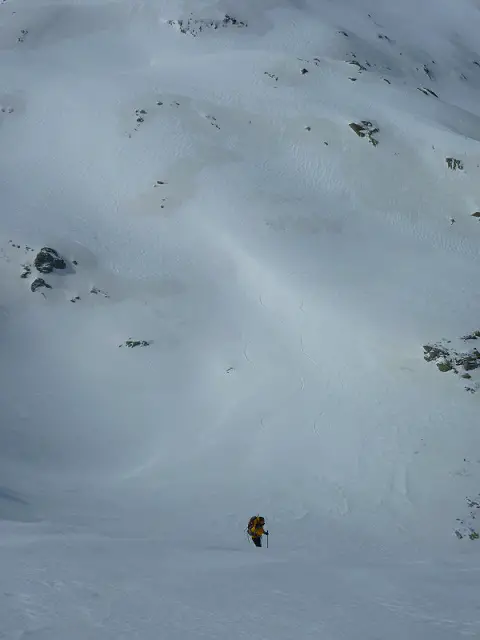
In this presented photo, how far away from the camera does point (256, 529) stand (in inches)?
725

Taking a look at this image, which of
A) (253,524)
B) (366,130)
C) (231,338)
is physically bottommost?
(253,524)

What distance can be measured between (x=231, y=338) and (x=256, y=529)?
37.0ft

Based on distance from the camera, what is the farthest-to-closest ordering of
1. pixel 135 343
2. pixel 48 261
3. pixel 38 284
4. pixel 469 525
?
pixel 48 261
pixel 38 284
pixel 135 343
pixel 469 525

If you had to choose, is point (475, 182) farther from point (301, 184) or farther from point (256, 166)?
point (256, 166)

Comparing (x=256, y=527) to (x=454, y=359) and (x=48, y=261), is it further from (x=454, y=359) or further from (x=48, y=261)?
(x=48, y=261)

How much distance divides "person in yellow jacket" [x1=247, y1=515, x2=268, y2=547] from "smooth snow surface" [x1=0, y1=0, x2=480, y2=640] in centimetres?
63

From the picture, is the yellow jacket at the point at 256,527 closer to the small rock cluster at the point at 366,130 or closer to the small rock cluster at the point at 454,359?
the small rock cluster at the point at 454,359

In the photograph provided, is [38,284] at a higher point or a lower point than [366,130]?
lower

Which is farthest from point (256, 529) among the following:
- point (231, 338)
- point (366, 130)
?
point (366, 130)

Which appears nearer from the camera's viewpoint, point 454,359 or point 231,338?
point 454,359

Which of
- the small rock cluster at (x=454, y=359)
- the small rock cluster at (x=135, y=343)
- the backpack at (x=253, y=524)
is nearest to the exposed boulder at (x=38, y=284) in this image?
the small rock cluster at (x=135, y=343)

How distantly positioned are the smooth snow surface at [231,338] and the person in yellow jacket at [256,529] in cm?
63

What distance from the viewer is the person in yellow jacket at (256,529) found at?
18.3m

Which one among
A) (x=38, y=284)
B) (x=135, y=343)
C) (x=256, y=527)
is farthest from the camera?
(x=38, y=284)
